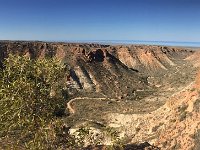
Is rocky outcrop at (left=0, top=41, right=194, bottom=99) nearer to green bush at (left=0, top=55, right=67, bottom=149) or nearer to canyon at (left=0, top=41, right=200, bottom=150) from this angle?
canyon at (left=0, top=41, right=200, bottom=150)

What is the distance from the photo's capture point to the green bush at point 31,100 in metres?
29.5

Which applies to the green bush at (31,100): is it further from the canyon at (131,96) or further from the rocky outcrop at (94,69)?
the rocky outcrop at (94,69)

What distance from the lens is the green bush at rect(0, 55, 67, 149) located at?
96.8ft

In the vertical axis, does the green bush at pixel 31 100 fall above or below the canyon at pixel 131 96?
above

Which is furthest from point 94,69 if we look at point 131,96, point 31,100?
point 31,100

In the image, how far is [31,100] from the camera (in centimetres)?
3044

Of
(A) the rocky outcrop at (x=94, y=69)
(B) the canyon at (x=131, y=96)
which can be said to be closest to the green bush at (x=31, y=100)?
(B) the canyon at (x=131, y=96)

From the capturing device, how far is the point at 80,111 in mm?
97688

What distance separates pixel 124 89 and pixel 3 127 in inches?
4366

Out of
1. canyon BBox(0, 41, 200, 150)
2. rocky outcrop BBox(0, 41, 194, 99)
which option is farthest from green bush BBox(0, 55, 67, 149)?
rocky outcrop BBox(0, 41, 194, 99)

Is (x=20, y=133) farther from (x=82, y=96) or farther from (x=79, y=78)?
(x=79, y=78)

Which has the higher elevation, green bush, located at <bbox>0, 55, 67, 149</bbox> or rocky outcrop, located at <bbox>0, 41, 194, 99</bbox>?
green bush, located at <bbox>0, 55, 67, 149</bbox>

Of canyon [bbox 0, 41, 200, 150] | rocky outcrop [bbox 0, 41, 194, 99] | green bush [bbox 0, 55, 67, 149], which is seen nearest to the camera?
green bush [bbox 0, 55, 67, 149]

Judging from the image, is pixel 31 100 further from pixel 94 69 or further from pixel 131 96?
pixel 94 69
